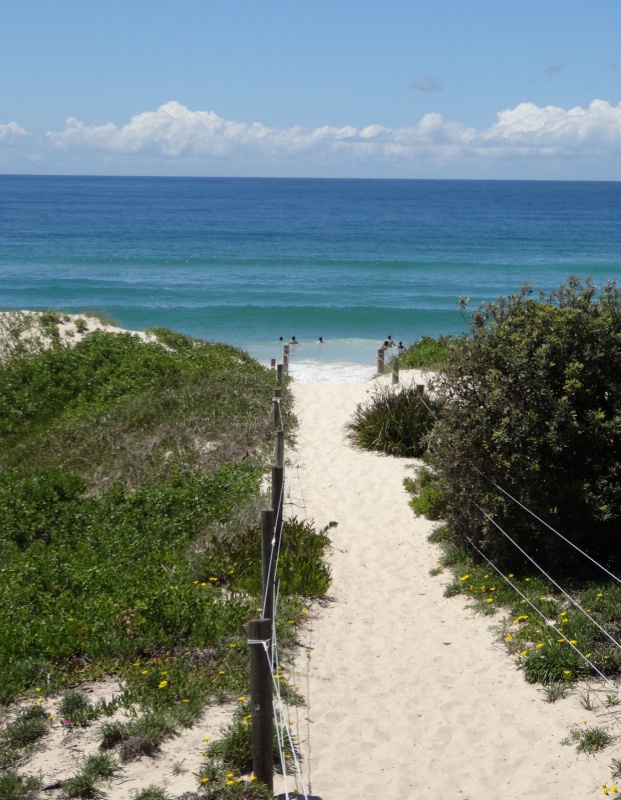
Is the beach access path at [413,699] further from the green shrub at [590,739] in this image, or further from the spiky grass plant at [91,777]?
the spiky grass plant at [91,777]

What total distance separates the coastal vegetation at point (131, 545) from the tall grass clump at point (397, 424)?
5.94 ft

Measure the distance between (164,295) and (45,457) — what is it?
34.1 m

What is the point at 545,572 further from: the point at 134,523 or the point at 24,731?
the point at 24,731

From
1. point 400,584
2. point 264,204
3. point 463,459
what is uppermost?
point 264,204

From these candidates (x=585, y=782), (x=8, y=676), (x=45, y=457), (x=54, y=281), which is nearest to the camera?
(x=585, y=782)

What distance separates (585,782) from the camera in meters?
6.47

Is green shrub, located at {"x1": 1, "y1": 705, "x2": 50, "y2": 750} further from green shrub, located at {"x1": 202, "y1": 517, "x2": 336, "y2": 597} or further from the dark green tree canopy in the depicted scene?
the dark green tree canopy

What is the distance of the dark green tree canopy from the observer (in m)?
9.97

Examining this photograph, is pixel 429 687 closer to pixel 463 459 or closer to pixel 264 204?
pixel 463 459

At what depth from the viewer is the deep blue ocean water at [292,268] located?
140 feet

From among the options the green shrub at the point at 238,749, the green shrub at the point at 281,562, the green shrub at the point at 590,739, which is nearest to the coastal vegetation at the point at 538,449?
the green shrub at the point at 281,562

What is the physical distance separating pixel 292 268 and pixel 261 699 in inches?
2188

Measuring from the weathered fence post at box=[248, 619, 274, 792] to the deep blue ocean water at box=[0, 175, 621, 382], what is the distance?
25274 millimetres

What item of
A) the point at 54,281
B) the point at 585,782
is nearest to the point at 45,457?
the point at 585,782
